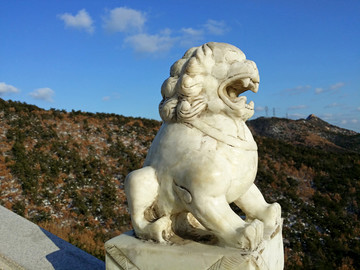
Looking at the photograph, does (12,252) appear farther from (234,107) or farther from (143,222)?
(234,107)

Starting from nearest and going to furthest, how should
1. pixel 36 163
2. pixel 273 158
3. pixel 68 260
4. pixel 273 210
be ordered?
pixel 273 210 → pixel 68 260 → pixel 36 163 → pixel 273 158

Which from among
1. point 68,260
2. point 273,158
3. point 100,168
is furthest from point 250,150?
point 273,158

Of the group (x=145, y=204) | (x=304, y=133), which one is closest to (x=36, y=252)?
(x=145, y=204)

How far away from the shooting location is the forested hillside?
673 centimetres

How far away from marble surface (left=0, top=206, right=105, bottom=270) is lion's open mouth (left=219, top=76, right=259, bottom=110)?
2172mm

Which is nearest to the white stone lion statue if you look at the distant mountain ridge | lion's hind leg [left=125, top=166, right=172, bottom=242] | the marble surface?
lion's hind leg [left=125, top=166, right=172, bottom=242]

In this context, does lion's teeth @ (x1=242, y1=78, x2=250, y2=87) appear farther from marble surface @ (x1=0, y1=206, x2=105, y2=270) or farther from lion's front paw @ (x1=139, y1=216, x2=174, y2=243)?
marble surface @ (x1=0, y1=206, x2=105, y2=270)

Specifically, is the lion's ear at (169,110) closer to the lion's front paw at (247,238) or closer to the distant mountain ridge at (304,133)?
the lion's front paw at (247,238)

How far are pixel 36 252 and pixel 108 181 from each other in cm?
570

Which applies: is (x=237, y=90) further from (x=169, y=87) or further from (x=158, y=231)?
(x=158, y=231)

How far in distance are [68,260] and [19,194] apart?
5.46 m

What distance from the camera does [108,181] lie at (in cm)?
898

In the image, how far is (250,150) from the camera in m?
2.27

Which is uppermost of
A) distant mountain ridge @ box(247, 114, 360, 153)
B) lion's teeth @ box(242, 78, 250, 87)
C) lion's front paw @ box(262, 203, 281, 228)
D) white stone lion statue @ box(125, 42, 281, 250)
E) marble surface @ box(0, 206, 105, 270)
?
distant mountain ridge @ box(247, 114, 360, 153)
